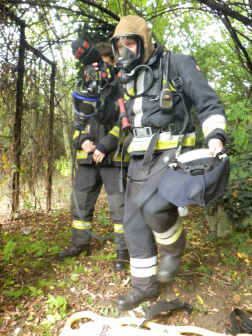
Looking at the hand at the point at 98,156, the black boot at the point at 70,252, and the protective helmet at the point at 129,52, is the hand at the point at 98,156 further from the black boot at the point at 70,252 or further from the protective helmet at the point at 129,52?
the black boot at the point at 70,252

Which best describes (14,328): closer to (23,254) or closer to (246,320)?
(23,254)

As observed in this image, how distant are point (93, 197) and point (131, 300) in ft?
4.03

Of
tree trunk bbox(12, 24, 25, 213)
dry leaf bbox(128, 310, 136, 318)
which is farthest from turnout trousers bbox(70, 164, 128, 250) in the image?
tree trunk bbox(12, 24, 25, 213)

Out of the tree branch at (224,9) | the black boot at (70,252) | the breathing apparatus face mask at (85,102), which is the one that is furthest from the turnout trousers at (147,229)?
the tree branch at (224,9)

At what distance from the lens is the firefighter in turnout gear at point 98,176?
2.88 m

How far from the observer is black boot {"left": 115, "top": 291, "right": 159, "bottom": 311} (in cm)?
226

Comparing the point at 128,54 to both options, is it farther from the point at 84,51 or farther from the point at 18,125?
the point at 18,125

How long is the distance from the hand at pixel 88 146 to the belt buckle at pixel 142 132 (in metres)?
0.81

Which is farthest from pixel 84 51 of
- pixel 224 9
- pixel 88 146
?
pixel 224 9

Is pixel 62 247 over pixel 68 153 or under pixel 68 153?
under

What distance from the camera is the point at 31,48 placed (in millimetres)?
3982

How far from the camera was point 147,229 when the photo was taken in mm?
2262

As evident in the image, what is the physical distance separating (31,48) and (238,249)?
158 inches

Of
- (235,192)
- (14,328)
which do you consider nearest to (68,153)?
(235,192)
